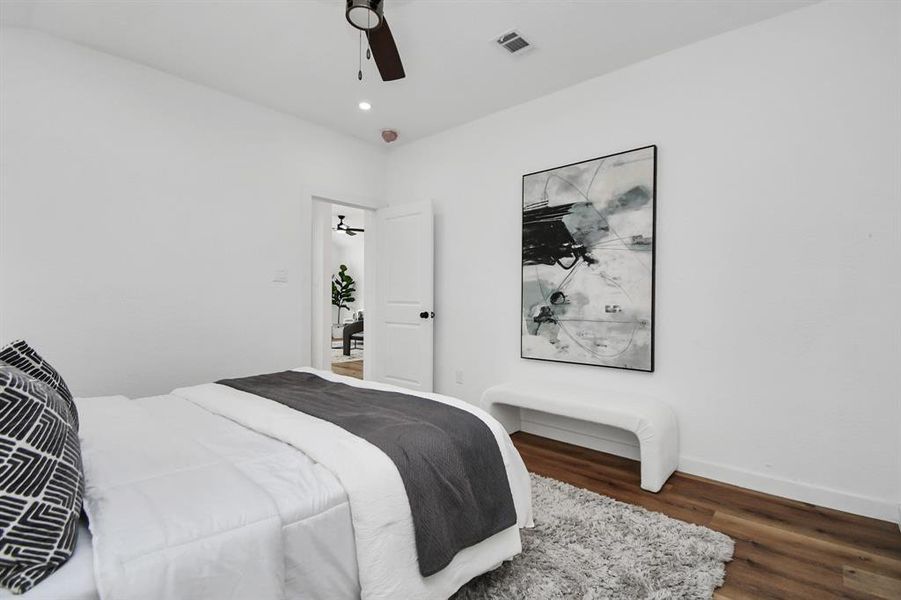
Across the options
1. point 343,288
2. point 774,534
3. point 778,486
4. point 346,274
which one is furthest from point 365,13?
point 346,274

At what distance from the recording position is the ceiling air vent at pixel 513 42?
2623 mm

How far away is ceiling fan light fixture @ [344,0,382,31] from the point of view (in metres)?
1.87

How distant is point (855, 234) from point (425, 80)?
2.72m

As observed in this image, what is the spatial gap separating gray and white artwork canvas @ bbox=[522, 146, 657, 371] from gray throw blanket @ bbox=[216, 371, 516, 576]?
5.31ft

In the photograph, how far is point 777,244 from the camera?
8.04 ft

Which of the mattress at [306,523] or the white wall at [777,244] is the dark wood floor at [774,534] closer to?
the white wall at [777,244]

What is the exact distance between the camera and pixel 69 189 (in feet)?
8.86

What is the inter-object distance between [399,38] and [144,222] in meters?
2.09

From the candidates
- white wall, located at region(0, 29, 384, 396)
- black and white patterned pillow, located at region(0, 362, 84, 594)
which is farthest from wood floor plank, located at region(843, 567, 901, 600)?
white wall, located at region(0, 29, 384, 396)

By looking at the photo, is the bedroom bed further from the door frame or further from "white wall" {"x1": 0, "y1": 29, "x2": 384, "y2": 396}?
the door frame

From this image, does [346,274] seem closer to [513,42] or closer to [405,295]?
[405,295]

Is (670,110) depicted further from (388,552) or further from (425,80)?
(388,552)

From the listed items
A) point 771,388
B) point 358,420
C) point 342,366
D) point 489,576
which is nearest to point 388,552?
point 358,420

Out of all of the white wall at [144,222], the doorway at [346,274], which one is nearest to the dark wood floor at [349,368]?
the white wall at [144,222]
